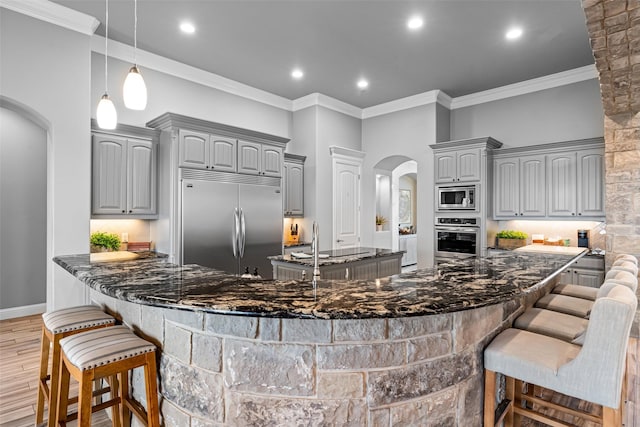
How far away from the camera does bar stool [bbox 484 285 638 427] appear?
1484 mm

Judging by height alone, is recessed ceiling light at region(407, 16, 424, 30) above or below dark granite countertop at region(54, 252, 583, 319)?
above

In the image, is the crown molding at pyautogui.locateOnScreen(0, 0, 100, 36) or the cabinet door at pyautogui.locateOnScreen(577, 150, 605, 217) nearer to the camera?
the crown molding at pyautogui.locateOnScreen(0, 0, 100, 36)

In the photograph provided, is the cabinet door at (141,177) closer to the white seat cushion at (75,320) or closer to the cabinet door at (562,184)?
the white seat cushion at (75,320)

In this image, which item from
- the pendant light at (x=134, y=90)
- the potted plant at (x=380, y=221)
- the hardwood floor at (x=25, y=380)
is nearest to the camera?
the pendant light at (x=134, y=90)

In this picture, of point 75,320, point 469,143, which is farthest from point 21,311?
point 469,143

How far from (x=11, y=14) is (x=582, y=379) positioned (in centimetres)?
494

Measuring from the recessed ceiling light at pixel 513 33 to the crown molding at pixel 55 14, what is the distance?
4.27 m

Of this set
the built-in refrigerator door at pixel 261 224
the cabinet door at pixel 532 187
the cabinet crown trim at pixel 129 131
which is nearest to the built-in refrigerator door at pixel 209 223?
the built-in refrigerator door at pixel 261 224

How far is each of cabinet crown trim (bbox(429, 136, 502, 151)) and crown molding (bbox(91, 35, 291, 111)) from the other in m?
2.57

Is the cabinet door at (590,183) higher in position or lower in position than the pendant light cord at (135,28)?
lower

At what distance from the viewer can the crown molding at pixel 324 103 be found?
568 cm

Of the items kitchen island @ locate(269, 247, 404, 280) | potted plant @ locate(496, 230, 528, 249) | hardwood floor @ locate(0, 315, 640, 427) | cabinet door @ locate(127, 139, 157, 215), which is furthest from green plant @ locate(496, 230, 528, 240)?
cabinet door @ locate(127, 139, 157, 215)

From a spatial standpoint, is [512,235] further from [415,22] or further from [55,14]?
[55,14]

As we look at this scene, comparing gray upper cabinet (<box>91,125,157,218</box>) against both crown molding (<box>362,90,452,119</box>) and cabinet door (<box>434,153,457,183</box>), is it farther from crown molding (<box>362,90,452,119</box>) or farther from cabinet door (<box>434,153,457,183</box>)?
cabinet door (<box>434,153,457,183</box>)
